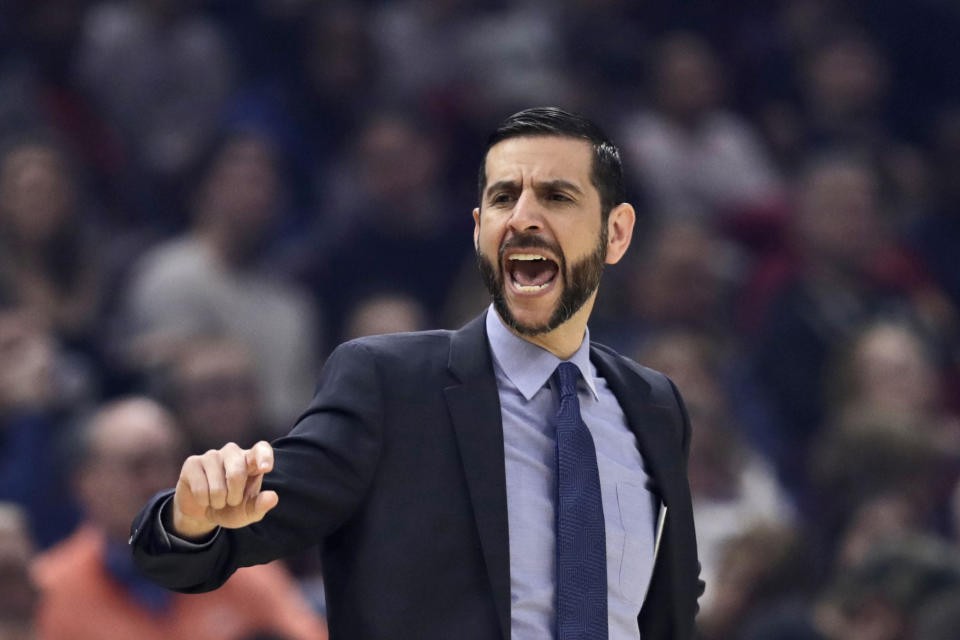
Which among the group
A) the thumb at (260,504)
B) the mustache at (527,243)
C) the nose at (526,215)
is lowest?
the thumb at (260,504)

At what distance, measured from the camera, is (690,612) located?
7.03 ft

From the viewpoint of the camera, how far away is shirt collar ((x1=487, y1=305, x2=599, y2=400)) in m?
2.11

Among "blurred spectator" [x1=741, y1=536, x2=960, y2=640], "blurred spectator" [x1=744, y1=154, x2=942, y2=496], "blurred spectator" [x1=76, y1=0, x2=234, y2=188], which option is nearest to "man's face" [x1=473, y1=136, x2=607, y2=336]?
"blurred spectator" [x1=741, y1=536, x2=960, y2=640]

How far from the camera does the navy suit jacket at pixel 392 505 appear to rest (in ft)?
6.16

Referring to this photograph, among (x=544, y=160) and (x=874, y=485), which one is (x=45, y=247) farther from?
(x=544, y=160)

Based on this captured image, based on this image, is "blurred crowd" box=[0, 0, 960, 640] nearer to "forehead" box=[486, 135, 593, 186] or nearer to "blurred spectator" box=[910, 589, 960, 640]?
"blurred spectator" box=[910, 589, 960, 640]

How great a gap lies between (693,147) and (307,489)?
5.38m

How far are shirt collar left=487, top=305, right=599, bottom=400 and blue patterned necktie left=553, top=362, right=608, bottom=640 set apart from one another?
0.17 feet

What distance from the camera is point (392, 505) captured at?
6.40ft

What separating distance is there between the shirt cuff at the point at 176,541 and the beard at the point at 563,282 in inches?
20.4

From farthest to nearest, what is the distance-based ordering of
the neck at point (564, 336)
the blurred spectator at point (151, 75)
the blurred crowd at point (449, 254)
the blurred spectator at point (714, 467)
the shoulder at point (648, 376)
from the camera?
the blurred spectator at point (151, 75) < the blurred spectator at point (714, 467) < the blurred crowd at point (449, 254) < the shoulder at point (648, 376) < the neck at point (564, 336)

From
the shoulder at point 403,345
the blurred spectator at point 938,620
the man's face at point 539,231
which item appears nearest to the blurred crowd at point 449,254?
the blurred spectator at point 938,620

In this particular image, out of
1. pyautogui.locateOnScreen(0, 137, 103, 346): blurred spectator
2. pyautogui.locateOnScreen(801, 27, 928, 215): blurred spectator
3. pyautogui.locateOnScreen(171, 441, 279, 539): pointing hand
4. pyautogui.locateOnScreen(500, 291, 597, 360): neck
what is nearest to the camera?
pyautogui.locateOnScreen(171, 441, 279, 539): pointing hand

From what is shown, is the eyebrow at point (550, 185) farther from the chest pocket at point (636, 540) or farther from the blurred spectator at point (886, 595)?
the blurred spectator at point (886, 595)
